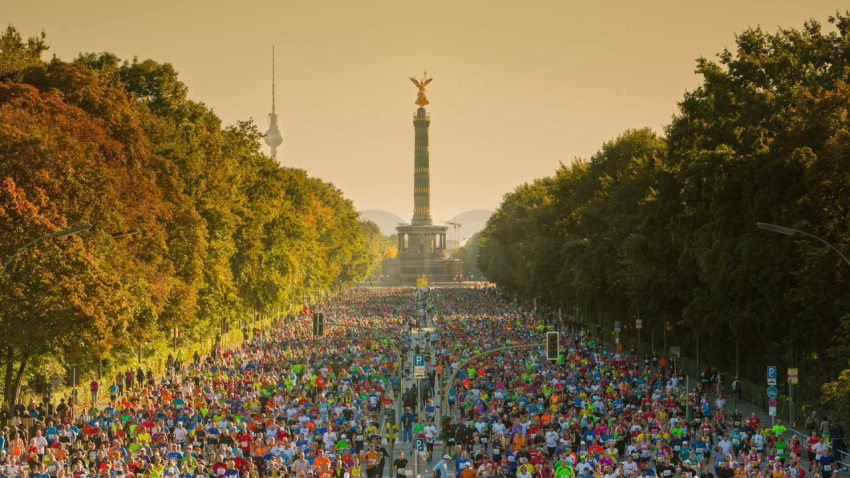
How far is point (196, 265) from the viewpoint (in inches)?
1973

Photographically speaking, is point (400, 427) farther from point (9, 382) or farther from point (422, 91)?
point (422, 91)

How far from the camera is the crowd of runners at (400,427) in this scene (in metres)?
25.0

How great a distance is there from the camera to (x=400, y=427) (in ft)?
119

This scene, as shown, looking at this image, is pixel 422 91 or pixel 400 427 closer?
pixel 400 427

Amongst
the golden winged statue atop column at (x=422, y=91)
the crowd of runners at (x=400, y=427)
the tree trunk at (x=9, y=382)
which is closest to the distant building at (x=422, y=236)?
the golden winged statue atop column at (x=422, y=91)

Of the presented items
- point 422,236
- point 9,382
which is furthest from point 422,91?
point 9,382

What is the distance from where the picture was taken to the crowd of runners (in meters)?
25.0

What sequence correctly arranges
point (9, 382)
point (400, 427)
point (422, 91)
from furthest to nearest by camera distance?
point (422, 91)
point (9, 382)
point (400, 427)

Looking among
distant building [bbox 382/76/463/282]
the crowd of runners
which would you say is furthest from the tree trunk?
distant building [bbox 382/76/463/282]

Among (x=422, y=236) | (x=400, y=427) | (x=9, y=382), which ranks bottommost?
(x=400, y=427)

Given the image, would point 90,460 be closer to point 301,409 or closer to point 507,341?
point 301,409

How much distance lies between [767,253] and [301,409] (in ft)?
51.8

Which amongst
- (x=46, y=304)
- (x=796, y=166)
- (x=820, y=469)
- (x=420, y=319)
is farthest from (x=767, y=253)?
(x=420, y=319)

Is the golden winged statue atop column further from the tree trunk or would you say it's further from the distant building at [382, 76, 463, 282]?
the tree trunk
